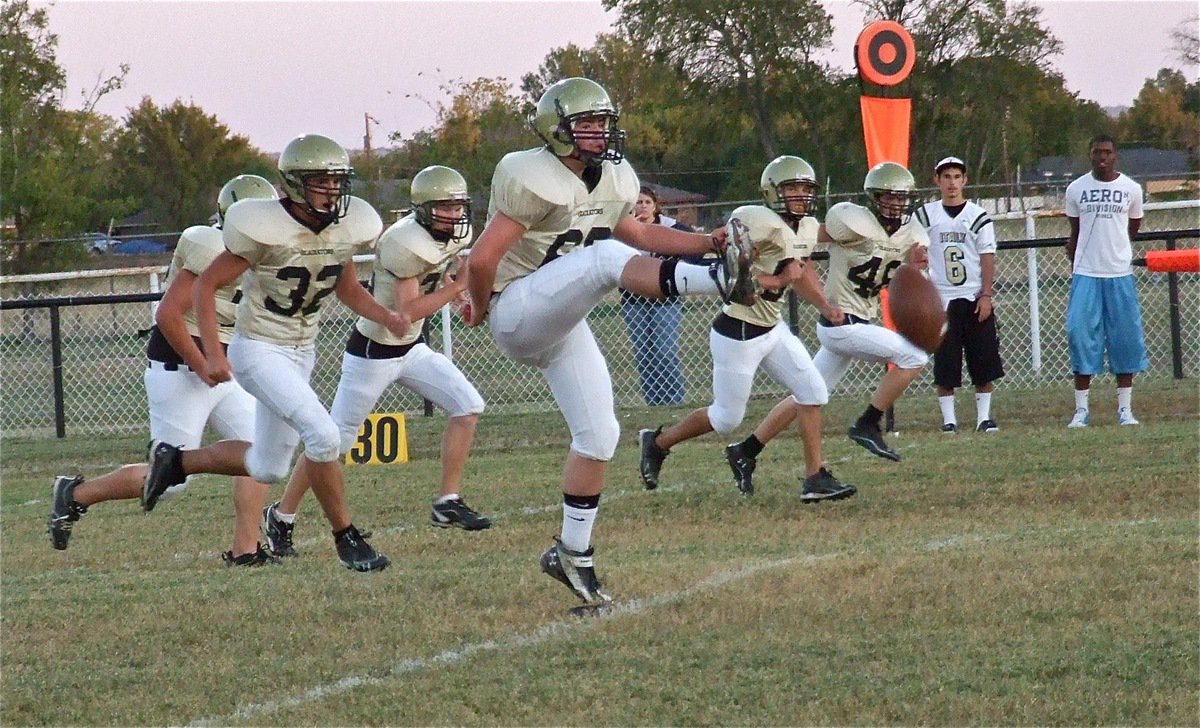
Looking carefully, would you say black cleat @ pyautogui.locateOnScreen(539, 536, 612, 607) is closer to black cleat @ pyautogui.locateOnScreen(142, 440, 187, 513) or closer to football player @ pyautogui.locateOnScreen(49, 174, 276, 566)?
black cleat @ pyautogui.locateOnScreen(142, 440, 187, 513)

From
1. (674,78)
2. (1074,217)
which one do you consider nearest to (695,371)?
(1074,217)

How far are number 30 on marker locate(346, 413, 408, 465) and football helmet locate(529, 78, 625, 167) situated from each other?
558 centimetres

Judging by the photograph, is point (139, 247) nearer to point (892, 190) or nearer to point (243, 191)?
point (892, 190)

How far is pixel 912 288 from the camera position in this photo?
18.9ft

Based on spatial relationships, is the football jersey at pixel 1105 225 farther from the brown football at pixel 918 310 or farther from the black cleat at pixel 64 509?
the black cleat at pixel 64 509

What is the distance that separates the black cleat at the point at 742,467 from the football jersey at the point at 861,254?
1.04 m

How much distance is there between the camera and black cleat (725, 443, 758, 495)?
8.17 metres

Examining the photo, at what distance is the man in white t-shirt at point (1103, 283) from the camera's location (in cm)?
1055

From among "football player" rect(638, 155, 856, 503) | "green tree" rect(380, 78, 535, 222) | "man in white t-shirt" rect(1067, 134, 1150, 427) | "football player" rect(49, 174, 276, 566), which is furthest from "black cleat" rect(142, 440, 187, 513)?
"green tree" rect(380, 78, 535, 222)

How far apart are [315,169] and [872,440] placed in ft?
13.6

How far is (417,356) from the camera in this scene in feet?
25.1

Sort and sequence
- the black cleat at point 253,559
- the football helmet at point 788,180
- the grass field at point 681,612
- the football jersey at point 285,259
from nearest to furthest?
the grass field at point 681,612
the football jersey at point 285,259
the black cleat at point 253,559
the football helmet at point 788,180

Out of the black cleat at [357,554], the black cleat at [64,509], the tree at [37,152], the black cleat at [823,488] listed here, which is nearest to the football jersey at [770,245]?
the black cleat at [823,488]

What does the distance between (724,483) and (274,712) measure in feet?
15.4
